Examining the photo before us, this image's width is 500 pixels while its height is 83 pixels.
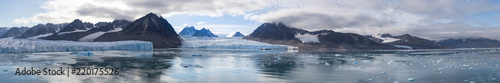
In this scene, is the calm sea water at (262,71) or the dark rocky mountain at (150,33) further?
the dark rocky mountain at (150,33)

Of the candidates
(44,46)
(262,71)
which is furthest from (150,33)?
(262,71)

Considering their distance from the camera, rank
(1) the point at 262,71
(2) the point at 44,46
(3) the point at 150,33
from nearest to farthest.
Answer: (1) the point at 262,71
(2) the point at 44,46
(3) the point at 150,33

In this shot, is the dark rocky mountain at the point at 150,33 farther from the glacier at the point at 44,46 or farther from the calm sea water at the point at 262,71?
the calm sea water at the point at 262,71

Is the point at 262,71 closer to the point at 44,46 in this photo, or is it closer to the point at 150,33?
the point at 44,46

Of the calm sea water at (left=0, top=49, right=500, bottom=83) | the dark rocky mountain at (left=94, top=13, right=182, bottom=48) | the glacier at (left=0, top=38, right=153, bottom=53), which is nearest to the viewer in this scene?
the calm sea water at (left=0, top=49, right=500, bottom=83)

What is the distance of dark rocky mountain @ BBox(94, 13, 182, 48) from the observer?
131 m

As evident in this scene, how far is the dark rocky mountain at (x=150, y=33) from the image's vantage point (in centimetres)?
13062

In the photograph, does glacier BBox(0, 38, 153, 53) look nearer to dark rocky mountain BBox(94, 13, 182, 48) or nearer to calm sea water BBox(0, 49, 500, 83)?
calm sea water BBox(0, 49, 500, 83)

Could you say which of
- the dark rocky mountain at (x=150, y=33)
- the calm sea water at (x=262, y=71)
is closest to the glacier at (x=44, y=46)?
the calm sea water at (x=262, y=71)

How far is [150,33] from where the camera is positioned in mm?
145375

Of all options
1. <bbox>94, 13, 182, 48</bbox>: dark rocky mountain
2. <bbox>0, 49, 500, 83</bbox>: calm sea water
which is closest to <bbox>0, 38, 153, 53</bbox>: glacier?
<bbox>0, 49, 500, 83</bbox>: calm sea water

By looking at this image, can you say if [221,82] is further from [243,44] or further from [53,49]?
[243,44]

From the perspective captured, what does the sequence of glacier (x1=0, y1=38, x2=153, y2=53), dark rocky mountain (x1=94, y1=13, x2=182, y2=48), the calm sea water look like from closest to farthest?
the calm sea water, glacier (x1=0, y1=38, x2=153, y2=53), dark rocky mountain (x1=94, y1=13, x2=182, y2=48)

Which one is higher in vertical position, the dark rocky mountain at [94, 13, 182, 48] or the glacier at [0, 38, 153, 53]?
the dark rocky mountain at [94, 13, 182, 48]
